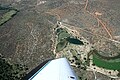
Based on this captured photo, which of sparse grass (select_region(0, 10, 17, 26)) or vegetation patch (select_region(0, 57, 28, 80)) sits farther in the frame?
sparse grass (select_region(0, 10, 17, 26))

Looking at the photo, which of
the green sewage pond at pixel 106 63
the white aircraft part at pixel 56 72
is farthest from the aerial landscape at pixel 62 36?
the white aircraft part at pixel 56 72

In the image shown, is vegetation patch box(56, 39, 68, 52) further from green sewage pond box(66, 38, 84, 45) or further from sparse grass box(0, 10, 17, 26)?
sparse grass box(0, 10, 17, 26)

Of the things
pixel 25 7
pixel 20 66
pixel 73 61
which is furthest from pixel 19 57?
pixel 25 7

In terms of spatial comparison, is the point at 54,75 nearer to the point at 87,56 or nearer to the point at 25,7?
the point at 87,56

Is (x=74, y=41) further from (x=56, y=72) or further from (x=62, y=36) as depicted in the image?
(x=56, y=72)

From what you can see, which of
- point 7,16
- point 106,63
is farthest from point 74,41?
point 7,16

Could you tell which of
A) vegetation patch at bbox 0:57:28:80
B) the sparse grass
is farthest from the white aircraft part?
the sparse grass
